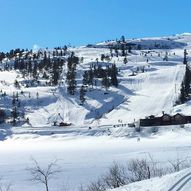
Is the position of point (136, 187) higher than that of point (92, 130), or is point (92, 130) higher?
point (136, 187)

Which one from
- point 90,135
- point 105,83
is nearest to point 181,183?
point 90,135

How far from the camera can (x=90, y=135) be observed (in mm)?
117000

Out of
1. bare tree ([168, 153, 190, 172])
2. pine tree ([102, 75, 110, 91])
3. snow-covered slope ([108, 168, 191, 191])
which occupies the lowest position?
bare tree ([168, 153, 190, 172])

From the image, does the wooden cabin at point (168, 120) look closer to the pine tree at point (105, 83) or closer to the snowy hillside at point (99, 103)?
the snowy hillside at point (99, 103)

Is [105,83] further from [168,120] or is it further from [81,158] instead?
[81,158]

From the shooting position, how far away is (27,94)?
7515 inches

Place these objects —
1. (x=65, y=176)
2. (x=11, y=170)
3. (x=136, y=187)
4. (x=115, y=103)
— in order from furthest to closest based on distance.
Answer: (x=115, y=103), (x=11, y=170), (x=65, y=176), (x=136, y=187)

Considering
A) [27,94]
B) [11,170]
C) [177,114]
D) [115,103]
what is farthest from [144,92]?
[11,170]

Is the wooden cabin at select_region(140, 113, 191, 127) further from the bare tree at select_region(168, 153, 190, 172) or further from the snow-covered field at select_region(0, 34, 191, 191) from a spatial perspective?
the bare tree at select_region(168, 153, 190, 172)

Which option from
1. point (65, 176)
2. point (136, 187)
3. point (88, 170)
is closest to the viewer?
point (136, 187)

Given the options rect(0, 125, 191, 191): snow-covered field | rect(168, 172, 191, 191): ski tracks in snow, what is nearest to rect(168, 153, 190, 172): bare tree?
rect(0, 125, 191, 191): snow-covered field

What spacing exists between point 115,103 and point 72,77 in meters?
27.5

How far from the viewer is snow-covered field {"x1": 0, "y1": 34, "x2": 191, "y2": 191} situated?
50531 mm

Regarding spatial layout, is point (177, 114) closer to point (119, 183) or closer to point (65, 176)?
point (65, 176)
